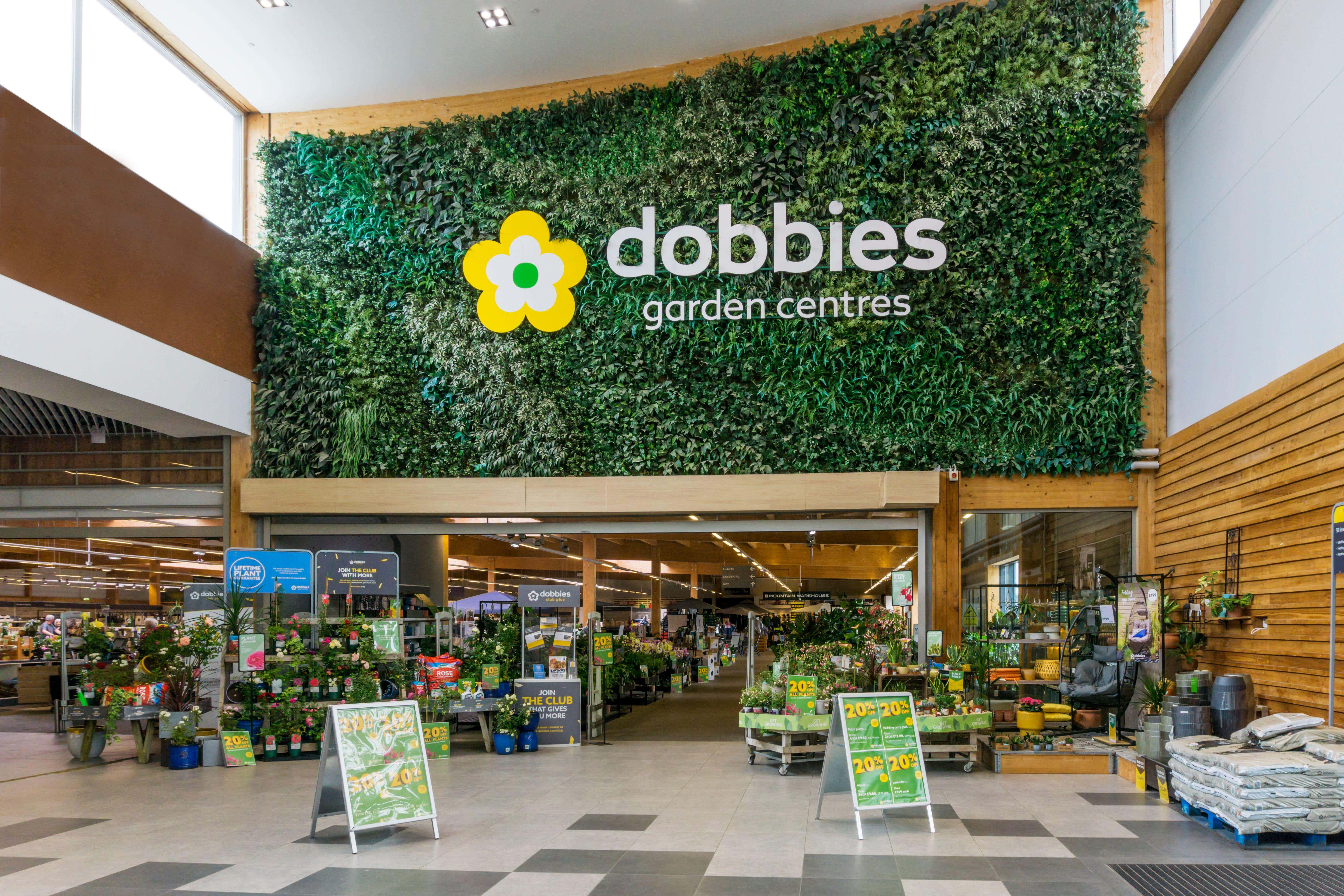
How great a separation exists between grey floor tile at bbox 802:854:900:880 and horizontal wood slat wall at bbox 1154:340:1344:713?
425 centimetres

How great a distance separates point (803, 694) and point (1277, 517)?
4.39 metres

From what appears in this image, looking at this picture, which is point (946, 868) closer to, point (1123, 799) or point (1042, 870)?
point (1042, 870)

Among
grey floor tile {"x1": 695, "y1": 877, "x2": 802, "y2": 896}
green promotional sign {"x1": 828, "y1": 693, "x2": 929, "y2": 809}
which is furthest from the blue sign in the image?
grey floor tile {"x1": 695, "y1": 877, "x2": 802, "y2": 896}

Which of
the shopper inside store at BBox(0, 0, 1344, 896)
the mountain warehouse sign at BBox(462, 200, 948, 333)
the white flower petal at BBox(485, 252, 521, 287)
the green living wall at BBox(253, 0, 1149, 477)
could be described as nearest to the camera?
the shopper inside store at BBox(0, 0, 1344, 896)

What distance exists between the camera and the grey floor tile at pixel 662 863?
579 centimetres

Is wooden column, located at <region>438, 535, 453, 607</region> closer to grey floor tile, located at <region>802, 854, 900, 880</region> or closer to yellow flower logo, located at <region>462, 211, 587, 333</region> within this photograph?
yellow flower logo, located at <region>462, 211, 587, 333</region>

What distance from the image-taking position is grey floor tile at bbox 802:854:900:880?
5664 millimetres

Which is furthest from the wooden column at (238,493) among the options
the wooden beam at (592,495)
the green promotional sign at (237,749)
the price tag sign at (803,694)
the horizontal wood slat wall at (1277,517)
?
the horizontal wood slat wall at (1277,517)

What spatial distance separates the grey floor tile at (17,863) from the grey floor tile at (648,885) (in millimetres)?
3251

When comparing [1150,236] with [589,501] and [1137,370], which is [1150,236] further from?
[589,501]

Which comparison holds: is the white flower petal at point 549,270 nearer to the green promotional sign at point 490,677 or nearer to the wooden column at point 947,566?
the green promotional sign at point 490,677

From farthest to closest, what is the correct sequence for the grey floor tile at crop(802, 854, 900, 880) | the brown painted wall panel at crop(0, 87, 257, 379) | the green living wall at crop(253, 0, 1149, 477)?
1. the green living wall at crop(253, 0, 1149, 477)
2. the brown painted wall panel at crop(0, 87, 257, 379)
3. the grey floor tile at crop(802, 854, 900, 880)

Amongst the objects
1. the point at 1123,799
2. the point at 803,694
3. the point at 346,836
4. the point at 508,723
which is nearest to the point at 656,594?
the point at 508,723

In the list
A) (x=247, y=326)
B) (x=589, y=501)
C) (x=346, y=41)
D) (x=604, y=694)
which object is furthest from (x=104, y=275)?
(x=604, y=694)
